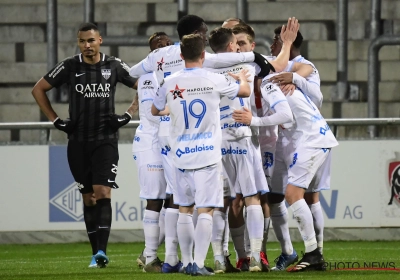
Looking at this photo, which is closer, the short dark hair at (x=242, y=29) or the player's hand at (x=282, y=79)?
the player's hand at (x=282, y=79)

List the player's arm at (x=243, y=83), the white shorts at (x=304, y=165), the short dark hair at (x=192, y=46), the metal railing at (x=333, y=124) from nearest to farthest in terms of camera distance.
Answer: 1. the short dark hair at (x=192, y=46)
2. the player's arm at (x=243, y=83)
3. the white shorts at (x=304, y=165)
4. the metal railing at (x=333, y=124)

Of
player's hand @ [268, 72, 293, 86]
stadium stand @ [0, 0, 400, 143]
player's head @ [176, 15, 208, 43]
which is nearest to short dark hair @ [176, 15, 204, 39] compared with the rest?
player's head @ [176, 15, 208, 43]

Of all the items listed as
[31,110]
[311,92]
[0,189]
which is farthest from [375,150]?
[31,110]

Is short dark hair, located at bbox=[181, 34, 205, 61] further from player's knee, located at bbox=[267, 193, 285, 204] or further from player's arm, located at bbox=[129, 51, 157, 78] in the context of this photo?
player's knee, located at bbox=[267, 193, 285, 204]

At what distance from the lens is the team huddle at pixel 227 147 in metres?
7.84

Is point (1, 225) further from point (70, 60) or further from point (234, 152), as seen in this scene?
point (234, 152)

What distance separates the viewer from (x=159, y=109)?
26.8 ft

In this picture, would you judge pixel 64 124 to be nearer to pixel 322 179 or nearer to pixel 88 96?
pixel 88 96

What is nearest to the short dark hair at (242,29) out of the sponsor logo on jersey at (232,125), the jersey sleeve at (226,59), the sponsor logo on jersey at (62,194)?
the jersey sleeve at (226,59)

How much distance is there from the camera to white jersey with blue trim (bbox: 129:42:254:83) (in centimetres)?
828

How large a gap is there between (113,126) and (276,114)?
203 centimetres

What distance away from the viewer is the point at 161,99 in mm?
8047

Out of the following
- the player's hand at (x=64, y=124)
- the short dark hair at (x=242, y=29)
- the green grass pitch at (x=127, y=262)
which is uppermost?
the short dark hair at (x=242, y=29)

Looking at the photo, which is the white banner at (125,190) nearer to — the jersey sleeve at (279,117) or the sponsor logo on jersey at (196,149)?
the jersey sleeve at (279,117)
